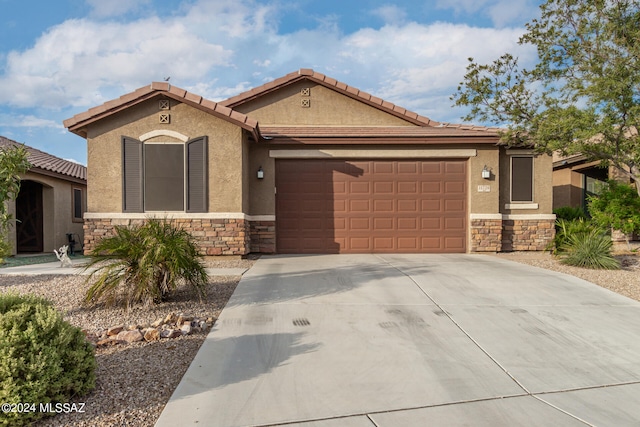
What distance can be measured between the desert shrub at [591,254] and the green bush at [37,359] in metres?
9.67

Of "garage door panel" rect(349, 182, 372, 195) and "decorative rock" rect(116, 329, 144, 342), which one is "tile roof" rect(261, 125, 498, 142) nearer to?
"garage door panel" rect(349, 182, 372, 195)

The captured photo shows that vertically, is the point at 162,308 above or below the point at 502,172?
below

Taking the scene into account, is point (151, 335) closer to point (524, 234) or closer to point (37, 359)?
point (37, 359)

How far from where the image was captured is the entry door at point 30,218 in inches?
568

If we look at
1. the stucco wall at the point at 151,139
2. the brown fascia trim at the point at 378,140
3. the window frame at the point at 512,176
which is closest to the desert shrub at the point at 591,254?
the window frame at the point at 512,176

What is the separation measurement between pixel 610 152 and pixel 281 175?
8.01 meters

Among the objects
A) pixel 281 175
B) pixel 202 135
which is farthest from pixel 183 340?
pixel 281 175

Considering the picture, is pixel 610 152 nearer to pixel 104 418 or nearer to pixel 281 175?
pixel 281 175

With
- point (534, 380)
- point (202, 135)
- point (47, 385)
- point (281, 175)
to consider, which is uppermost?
point (202, 135)

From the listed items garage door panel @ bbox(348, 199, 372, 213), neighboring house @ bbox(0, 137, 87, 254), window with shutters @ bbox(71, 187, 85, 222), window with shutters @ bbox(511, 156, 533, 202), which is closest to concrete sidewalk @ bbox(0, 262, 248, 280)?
garage door panel @ bbox(348, 199, 372, 213)

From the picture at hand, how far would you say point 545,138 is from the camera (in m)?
9.81

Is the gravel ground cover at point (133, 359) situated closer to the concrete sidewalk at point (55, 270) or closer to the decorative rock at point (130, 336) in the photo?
the decorative rock at point (130, 336)

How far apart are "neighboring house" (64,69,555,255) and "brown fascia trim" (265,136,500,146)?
3 centimetres

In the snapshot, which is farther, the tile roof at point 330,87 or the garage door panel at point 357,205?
the tile roof at point 330,87
